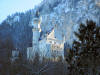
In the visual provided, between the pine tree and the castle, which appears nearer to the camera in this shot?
the pine tree

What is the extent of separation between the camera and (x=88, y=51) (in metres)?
7.21

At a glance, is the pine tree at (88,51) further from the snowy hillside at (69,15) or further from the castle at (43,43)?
the snowy hillside at (69,15)

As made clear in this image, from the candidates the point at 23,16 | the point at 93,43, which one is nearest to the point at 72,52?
the point at 93,43

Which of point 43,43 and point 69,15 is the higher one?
point 69,15

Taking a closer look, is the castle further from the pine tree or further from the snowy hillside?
the snowy hillside

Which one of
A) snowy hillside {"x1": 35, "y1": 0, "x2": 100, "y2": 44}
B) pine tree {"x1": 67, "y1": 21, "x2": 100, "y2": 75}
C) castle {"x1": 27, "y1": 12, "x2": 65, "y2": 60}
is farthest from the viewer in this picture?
snowy hillside {"x1": 35, "y1": 0, "x2": 100, "y2": 44}

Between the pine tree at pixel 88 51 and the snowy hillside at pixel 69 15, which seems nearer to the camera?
the pine tree at pixel 88 51

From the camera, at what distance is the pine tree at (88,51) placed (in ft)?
23.2

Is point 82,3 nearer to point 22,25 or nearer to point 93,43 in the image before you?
point 22,25

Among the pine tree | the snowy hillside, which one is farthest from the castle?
the snowy hillside

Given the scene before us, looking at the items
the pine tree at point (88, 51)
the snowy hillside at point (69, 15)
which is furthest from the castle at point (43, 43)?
the snowy hillside at point (69, 15)

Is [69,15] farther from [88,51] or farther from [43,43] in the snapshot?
[88,51]

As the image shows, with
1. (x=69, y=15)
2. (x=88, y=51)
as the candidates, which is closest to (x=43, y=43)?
(x=88, y=51)

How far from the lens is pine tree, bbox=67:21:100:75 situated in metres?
7.08
